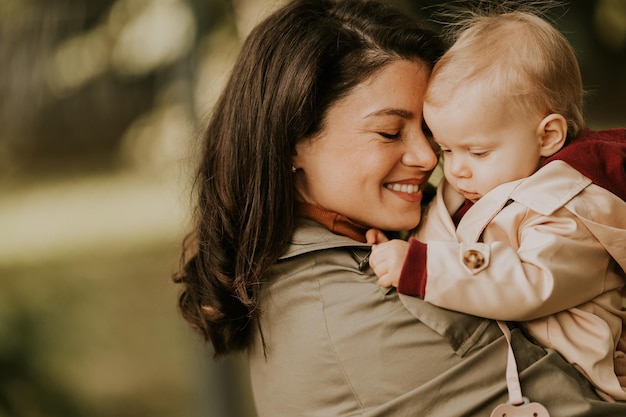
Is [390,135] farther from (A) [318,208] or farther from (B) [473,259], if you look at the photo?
(B) [473,259]

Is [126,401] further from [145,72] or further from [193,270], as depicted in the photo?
[193,270]

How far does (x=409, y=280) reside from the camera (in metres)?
1.87

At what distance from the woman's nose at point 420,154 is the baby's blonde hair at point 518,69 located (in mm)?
145

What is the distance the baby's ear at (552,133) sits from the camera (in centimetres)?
200

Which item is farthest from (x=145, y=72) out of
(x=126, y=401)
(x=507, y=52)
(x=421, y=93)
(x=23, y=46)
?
(x=507, y=52)

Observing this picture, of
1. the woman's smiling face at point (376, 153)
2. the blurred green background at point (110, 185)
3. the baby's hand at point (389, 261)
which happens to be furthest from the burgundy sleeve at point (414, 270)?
the blurred green background at point (110, 185)

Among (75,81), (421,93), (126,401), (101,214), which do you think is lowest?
(126,401)

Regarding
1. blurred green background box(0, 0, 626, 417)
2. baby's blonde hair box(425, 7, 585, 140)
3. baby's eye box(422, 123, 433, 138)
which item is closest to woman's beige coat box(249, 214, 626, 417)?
baby's eye box(422, 123, 433, 138)

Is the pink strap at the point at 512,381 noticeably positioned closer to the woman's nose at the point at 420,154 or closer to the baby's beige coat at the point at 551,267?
the baby's beige coat at the point at 551,267

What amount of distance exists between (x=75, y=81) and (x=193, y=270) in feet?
7.14

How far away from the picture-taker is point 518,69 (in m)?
1.99

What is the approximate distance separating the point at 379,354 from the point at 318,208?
488mm

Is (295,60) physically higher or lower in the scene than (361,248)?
higher

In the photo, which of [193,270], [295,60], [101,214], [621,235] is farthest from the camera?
[101,214]
